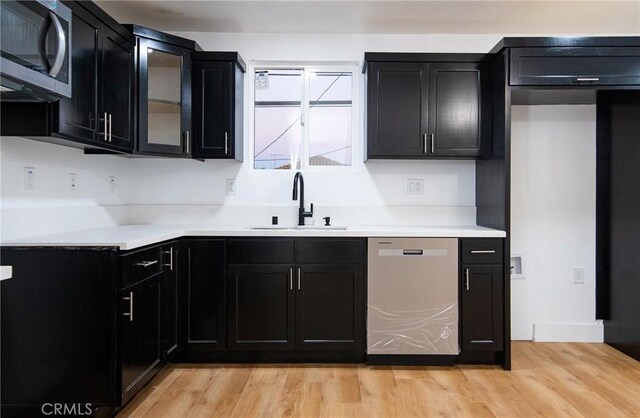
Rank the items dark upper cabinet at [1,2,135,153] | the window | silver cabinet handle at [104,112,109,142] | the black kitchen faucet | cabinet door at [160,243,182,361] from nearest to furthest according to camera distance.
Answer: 1. dark upper cabinet at [1,2,135,153]
2. silver cabinet handle at [104,112,109,142]
3. cabinet door at [160,243,182,361]
4. the black kitchen faucet
5. the window

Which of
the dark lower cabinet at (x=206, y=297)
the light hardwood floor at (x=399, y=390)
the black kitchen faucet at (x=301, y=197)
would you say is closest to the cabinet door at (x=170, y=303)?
the dark lower cabinet at (x=206, y=297)

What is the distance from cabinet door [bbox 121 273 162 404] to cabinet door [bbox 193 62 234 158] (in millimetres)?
982

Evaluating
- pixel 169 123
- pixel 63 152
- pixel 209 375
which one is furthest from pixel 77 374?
pixel 169 123

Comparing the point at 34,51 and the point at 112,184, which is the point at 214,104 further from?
the point at 34,51

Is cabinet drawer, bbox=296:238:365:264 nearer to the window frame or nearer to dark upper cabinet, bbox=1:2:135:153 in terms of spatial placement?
the window frame

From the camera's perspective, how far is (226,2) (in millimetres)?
2684

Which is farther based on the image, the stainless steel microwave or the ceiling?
the ceiling

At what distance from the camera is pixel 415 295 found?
2.62 metres

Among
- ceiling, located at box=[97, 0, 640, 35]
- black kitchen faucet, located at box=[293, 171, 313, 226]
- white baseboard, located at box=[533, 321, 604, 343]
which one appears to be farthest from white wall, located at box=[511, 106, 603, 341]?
black kitchen faucet, located at box=[293, 171, 313, 226]

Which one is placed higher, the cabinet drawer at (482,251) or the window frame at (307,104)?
the window frame at (307,104)

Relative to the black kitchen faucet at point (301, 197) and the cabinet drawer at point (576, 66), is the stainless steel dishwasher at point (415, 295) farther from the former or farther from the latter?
the cabinet drawer at point (576, 66)

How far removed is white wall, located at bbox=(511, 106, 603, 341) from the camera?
3.14 metres

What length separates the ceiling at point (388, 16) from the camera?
2699 millimetres

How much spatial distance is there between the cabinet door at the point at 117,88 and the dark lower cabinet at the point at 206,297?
2.51 feet
